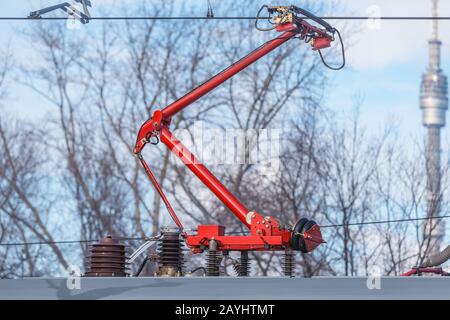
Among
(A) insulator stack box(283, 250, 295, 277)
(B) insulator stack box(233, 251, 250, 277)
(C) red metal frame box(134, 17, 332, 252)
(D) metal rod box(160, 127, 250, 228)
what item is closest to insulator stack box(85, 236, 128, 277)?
(C) red metal frame box(134, 17, 332, 252)

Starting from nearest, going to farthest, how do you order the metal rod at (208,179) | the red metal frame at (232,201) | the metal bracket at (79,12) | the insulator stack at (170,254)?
1. the insulator stack at (170,254)
2. the red metal frame at (232,201)
3. the metal rod at (208,179)
4. the metal bracket at (79,12)

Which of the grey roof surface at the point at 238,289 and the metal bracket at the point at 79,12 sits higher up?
the metal bracket at the point at 79,12

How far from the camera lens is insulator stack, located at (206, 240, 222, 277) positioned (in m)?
8.71

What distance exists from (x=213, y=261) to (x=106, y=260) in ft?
2.84

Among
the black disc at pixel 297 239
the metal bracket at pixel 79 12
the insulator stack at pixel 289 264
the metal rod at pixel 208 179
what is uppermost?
the metal bracket at pixel 79 12

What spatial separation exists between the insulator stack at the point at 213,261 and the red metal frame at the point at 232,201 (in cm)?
8

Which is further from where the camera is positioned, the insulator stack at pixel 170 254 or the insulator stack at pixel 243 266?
the insulator stack at pixel 243 266

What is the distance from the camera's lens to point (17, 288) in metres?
7.21

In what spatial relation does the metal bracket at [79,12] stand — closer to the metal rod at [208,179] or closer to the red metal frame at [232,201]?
the red metal frame at [232,201]

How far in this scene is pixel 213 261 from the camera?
887 centimetres

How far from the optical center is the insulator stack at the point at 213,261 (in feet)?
28.6

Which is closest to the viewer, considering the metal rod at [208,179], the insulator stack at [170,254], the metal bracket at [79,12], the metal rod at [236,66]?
the insulator stack at [170,254]

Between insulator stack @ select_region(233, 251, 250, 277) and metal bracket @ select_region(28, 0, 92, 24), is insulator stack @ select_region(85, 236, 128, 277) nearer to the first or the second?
insulator stack @ select_region(233, 251, 250, 277)

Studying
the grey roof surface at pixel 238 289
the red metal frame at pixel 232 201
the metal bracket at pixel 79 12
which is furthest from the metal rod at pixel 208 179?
the grey roof surface at pixel 238 289
